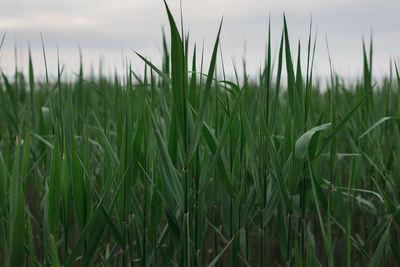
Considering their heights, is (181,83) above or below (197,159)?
above

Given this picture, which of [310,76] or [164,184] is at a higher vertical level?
[310,76]

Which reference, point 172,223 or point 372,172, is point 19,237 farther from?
point 372,172

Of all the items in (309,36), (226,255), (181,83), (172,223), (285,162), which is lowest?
(226,255)

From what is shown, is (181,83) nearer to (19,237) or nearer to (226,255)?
(19,237)

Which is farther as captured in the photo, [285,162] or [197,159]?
[285,162]

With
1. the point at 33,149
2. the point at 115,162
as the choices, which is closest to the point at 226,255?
the point at 115,162

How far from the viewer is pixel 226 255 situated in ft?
3.94

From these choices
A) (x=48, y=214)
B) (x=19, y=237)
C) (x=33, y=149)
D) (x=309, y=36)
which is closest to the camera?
(x=19, y=237)

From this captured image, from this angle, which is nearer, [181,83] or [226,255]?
[181,83]

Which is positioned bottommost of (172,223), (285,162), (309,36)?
(172,223)

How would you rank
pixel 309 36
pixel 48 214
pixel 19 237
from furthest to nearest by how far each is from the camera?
1. pixel 309 36
2. pixel 48 214
3. pixel 19 237

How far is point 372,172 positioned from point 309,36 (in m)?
0.64

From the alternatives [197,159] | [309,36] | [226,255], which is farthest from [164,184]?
[226,255]

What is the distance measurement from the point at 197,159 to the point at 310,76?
297 millimetres
